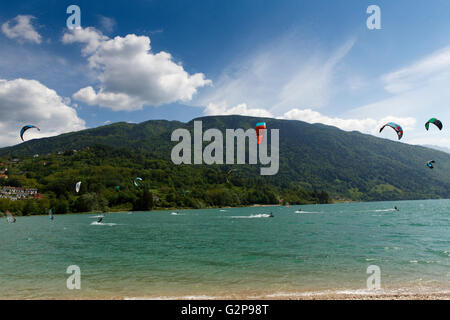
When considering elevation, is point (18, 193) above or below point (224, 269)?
above

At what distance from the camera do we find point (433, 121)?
27.1 m

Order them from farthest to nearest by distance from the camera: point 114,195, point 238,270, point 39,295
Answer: point 114,195 < point 238,270 < point 39,295

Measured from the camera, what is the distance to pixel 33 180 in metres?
172

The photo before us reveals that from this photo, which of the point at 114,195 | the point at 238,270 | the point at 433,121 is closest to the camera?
the point at 238,270

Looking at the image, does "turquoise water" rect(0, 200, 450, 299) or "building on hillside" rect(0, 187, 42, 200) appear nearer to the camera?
"turquoise water" rect(0, 200, 450, 299)

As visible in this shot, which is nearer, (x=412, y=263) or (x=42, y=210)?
(x=412, y=263)

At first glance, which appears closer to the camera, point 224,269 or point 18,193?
point 224,269

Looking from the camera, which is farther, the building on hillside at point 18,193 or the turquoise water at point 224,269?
the building on hillside at point 18,193
